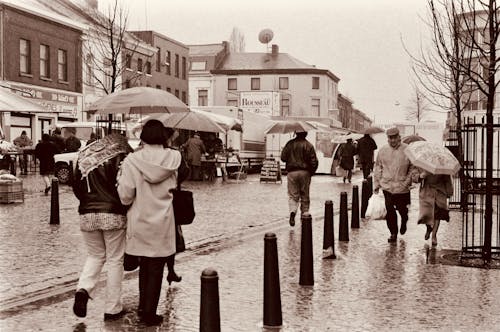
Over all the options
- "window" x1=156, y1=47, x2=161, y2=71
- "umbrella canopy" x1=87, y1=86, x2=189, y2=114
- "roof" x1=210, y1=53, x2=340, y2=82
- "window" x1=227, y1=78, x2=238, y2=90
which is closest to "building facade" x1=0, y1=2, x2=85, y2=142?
"window" x1=156, y1=47, x2=161, y2=71

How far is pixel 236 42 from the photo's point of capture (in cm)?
9081

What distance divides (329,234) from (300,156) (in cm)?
399

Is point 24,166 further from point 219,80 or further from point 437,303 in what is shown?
point 219,80

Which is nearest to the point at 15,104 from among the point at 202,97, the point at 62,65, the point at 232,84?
the point at 62,65

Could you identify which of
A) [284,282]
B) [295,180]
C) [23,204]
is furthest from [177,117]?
[284,282]

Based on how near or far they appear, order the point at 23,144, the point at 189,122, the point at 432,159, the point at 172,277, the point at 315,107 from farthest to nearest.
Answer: the point at 315,107 < the point at 23,144 < the point at 189,122 < the point at 432,159 < the point at 172,277

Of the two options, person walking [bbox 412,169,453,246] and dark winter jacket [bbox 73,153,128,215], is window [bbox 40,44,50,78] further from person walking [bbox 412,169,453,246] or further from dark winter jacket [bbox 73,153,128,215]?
dark winter jacket [bbox 73,153,128,215]

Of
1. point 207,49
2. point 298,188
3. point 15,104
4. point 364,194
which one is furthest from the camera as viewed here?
point 207,49

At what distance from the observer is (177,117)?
21188mm

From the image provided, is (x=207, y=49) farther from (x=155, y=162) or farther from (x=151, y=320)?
(x=151, y=320)

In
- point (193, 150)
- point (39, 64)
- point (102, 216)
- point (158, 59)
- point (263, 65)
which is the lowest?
point (102, 216)

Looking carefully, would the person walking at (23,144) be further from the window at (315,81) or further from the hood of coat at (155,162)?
the window at (315,81)

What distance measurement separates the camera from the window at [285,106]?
8038cm

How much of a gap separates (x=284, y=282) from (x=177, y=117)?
13547 millimetres
